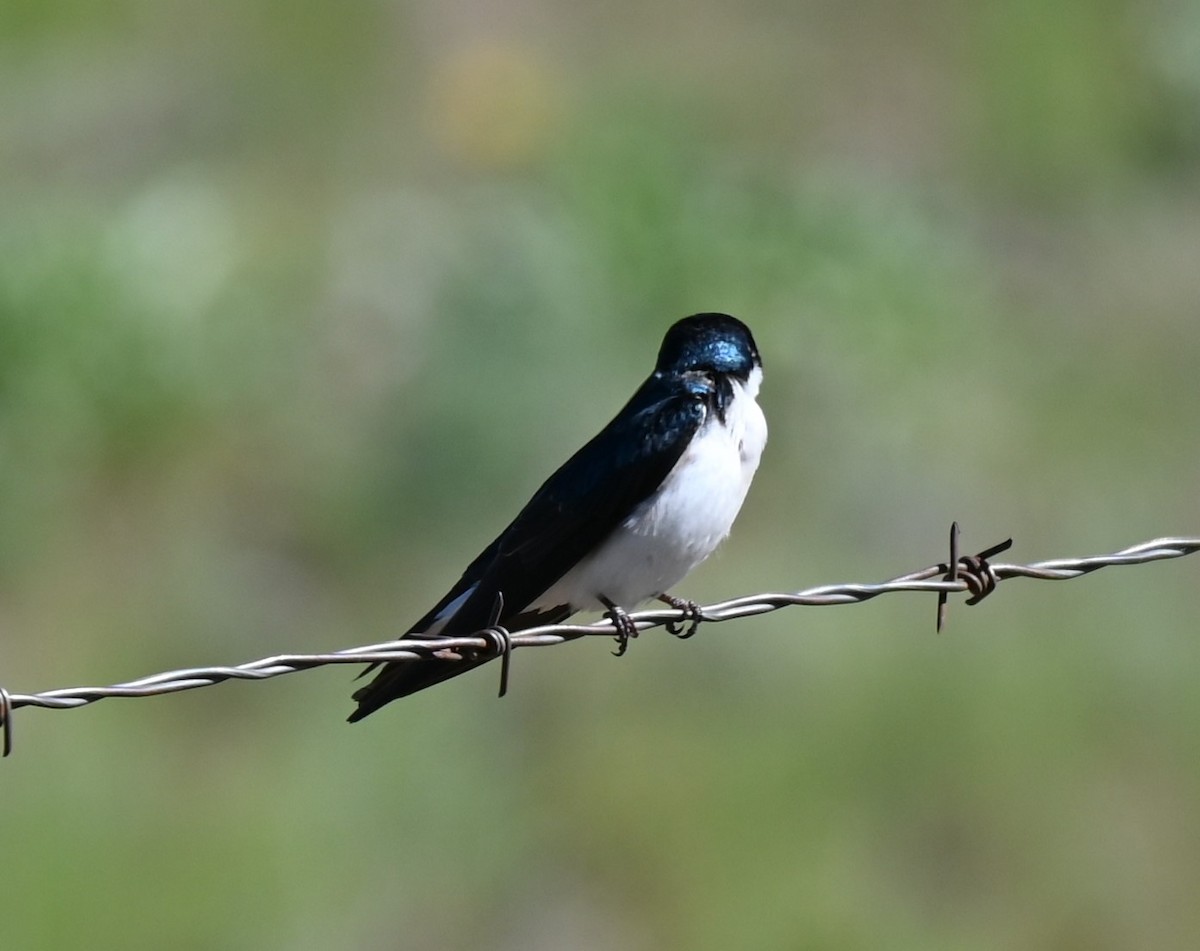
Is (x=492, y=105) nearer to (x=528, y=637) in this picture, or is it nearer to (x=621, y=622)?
(x=621, y=622)

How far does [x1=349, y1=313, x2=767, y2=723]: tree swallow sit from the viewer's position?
4840 mm

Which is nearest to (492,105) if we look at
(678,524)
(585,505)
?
(585,505)

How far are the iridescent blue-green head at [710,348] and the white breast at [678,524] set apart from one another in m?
0.17

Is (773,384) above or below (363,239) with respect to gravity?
below

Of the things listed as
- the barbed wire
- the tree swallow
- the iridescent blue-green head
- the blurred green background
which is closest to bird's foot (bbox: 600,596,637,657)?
the tree swallow

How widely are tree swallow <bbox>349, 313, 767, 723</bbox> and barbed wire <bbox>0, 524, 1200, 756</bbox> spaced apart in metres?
0.66

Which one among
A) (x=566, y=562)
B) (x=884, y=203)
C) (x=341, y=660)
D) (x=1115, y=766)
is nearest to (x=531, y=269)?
(x=884, y=203)

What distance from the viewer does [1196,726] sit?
26.6ft

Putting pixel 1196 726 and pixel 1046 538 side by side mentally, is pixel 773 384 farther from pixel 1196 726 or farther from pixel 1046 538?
pixel 1196 726

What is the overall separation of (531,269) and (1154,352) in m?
3.01

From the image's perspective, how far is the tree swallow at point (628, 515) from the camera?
Answer: 15.9 feet

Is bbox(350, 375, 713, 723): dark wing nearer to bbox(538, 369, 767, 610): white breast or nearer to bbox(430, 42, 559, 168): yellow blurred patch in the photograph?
bbox(538, 369, 767, 610): white breast

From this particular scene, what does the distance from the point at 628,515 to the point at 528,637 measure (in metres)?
1.23

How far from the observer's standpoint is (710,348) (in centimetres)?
521
